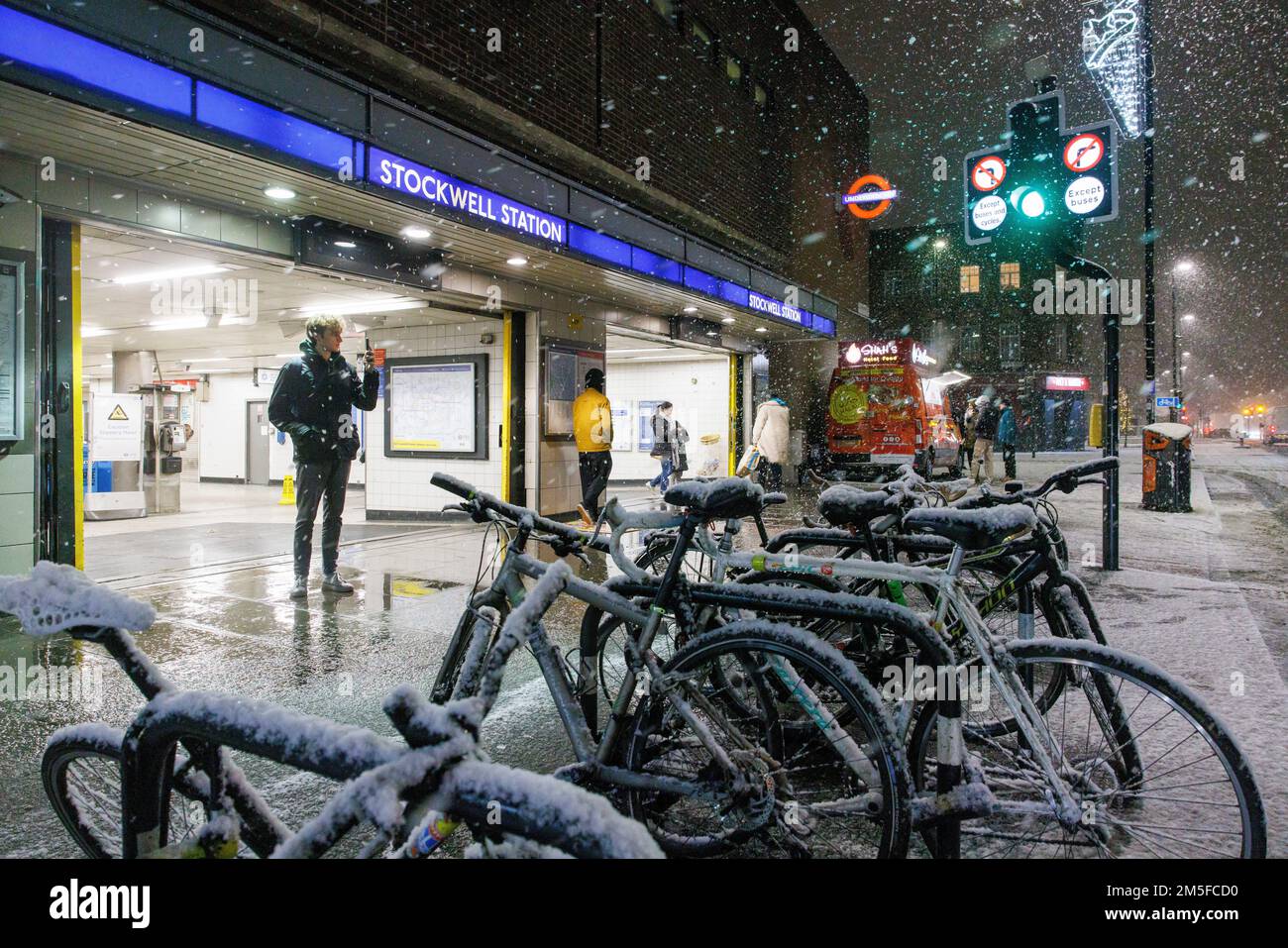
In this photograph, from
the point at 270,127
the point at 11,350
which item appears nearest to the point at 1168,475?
the point at 270,127

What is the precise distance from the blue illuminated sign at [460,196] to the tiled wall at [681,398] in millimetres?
10400

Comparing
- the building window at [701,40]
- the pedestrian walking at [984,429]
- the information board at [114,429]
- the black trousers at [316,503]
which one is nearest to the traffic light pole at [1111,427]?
the black trousers at [316,503]

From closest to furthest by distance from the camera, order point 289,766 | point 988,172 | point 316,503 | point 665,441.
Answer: point 289,766
point 316,503
point 988,172
point 665,441

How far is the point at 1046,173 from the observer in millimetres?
6645

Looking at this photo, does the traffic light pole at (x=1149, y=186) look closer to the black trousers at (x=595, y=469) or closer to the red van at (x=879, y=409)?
the red van at (x=879, y=409)

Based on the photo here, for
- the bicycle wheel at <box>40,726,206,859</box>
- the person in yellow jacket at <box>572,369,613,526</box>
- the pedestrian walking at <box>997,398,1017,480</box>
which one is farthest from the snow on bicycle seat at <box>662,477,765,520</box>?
the pedestrian walking at <box>997,398,1017,480</box>

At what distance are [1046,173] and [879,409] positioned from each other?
38.1 feet

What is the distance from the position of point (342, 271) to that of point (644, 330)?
6.97m

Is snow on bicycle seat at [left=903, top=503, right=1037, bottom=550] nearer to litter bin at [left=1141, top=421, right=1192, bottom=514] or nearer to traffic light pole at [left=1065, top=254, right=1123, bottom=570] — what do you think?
traffic light pole at [left=1065, top=254, right=1123, bottom=570]

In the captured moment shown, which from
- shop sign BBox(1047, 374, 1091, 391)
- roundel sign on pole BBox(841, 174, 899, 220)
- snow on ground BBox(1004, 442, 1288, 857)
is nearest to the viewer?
snow on ground BBox(1004, 442, 1288, 857)

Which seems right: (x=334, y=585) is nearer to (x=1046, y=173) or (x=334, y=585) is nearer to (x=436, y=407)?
(x=436, y=407)

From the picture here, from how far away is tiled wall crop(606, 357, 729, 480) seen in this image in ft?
65.0

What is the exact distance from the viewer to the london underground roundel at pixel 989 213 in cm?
688

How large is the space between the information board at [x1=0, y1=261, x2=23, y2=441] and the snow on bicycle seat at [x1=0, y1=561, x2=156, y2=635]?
541cm
